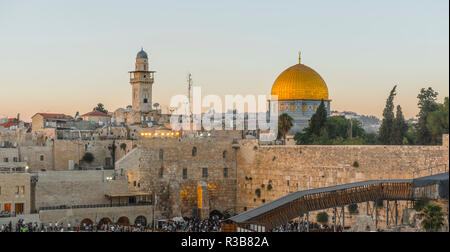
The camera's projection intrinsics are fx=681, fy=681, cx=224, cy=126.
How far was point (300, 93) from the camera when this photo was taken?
A: 5925 centimetres

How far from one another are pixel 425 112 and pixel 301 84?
815 inches

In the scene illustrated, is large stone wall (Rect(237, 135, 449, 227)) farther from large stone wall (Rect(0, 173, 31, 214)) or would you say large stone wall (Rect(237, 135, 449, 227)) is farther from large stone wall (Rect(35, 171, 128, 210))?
large stone wall (Rect(0, 173, 31, 214))

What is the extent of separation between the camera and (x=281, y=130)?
5147 centimetres

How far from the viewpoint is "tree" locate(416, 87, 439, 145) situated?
1506 inches

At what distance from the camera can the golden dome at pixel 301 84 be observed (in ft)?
194

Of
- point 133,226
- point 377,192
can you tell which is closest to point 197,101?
point 133,226

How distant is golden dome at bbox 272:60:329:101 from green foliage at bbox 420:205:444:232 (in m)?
35.0

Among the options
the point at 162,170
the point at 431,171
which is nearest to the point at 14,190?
Answer: the point at 162,170

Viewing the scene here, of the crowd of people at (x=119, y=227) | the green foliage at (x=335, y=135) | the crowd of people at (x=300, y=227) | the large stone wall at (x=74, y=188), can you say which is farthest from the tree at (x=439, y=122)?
the large stone wall at (x=74, y=188)

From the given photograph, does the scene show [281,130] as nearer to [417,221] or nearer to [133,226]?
[133,226]
